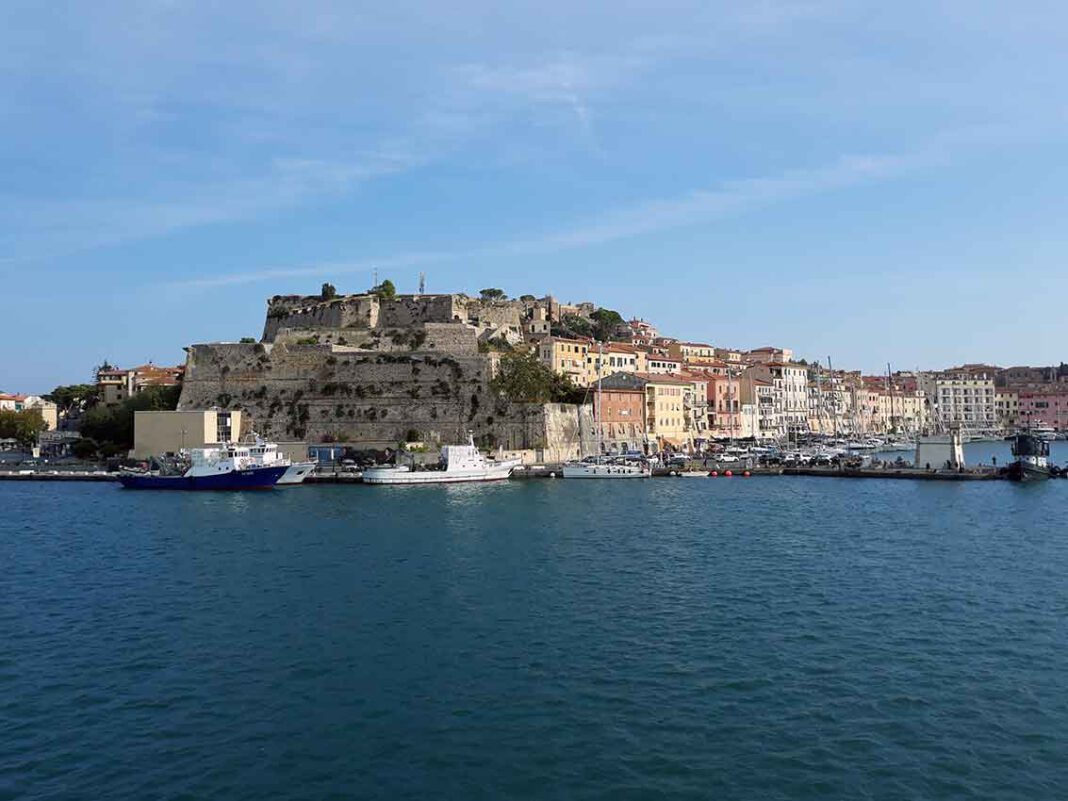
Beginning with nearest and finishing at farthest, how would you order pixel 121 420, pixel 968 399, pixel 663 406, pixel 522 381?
pixel 522 381
pixel 121 420
pixel 663 406
pixel 968 399

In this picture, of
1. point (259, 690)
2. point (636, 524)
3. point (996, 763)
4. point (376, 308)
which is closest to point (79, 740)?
point (259, 690)

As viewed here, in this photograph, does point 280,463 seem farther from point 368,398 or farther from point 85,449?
point 85,449

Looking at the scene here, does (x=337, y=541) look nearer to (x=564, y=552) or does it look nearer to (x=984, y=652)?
(x=564, y=552)

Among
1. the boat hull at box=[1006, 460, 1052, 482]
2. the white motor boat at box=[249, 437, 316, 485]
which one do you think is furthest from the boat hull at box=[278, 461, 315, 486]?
the boat hull at box=[1006, 460, 1052, 482]

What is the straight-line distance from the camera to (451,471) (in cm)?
3959

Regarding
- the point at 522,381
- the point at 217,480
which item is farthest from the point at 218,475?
the point at 522,381

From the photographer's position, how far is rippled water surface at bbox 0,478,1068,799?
8641mm

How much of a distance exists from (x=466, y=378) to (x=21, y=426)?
33999 mm

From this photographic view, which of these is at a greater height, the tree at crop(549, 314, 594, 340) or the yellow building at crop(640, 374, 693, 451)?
the tree at crop(549, 314, 594, 340)

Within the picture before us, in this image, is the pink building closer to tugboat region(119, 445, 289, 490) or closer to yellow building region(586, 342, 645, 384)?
yellow building region(586, 342, 645, 384)

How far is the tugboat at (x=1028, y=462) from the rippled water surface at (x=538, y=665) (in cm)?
1704

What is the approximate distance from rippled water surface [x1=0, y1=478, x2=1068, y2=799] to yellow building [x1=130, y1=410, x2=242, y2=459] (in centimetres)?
2242

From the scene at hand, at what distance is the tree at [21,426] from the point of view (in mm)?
61338

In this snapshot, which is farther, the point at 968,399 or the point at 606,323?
the point at 968,399
